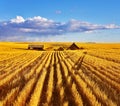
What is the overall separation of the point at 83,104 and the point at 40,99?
150cm

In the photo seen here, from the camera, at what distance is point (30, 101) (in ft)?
31.2

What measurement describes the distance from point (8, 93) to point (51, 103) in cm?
220

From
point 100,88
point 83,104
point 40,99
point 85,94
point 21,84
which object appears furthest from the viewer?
point 21,84

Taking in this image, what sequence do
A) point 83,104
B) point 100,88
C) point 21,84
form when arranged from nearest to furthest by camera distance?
point 83,104 → point 100,88 → point 21,84

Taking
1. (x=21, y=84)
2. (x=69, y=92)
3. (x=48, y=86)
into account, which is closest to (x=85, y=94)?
(x=69, y=92)

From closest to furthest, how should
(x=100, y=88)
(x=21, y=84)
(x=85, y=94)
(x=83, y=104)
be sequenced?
1. (x=83, y=104)
2. (x=85, y=94)
3. (x=100, y=88)
4. (x=21, y=84)

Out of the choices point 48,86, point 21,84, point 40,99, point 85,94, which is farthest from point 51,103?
point 21,84

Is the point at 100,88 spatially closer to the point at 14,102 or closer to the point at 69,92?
the point at 69,92

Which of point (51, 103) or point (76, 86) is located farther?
point (76, 86)

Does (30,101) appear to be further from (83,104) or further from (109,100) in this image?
(109,100)

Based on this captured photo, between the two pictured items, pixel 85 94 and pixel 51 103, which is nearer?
pixel 51 103

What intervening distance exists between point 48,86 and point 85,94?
2.35 meters

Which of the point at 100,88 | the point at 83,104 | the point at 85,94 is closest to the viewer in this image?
the point at 83,104

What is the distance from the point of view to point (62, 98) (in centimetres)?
1024
